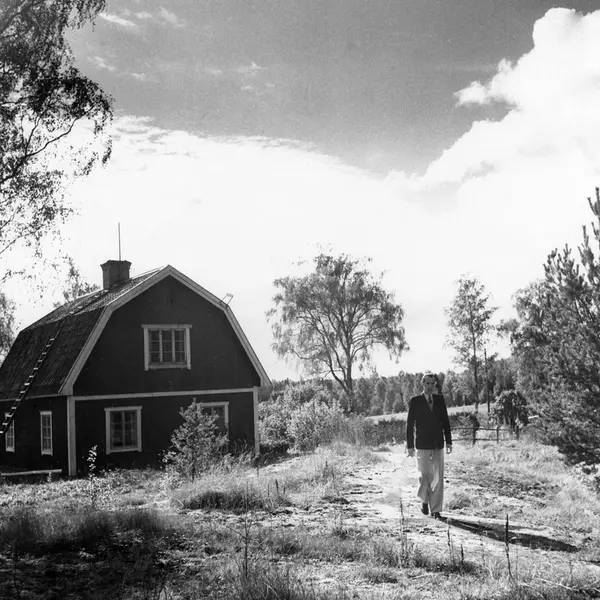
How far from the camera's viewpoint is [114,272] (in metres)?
26.7

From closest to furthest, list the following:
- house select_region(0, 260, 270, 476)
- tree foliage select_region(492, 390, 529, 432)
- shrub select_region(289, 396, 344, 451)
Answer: house select_region(0, 260, 270, 476) < shrub select_region(289, 396, 344, 451) < tree foliage select_region(492, 390, 529, 432)

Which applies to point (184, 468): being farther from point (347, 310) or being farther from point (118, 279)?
point (347, 310)

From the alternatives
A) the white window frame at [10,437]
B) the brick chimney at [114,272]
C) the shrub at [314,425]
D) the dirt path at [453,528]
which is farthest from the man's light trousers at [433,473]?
the white window frame at [10,437]

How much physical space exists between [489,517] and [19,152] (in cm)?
1523

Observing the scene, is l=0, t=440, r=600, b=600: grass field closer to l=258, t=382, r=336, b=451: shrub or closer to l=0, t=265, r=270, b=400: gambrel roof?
l=0, t=265, r=270, b=400: gambrel roof

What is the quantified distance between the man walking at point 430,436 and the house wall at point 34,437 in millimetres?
14513

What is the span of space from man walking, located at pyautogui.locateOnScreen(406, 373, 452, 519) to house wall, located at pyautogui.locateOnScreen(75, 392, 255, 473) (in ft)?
45.1

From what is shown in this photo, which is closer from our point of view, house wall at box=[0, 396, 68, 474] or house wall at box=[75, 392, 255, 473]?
house wall at box=[75, 392, 255, 473]

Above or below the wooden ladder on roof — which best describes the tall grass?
below

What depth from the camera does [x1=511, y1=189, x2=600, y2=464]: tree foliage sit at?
10.6 metres

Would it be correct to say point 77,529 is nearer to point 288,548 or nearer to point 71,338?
point 288,548

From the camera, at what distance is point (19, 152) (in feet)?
61.8

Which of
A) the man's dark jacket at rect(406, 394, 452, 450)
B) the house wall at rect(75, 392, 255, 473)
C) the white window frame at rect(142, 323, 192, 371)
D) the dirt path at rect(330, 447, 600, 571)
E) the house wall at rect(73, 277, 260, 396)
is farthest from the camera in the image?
the white window frame at rect(142, 323, 192, 371)

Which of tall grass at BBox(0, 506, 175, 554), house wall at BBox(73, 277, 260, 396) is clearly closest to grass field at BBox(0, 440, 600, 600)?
tall grass at BBox(0, 506, 175, 554)
